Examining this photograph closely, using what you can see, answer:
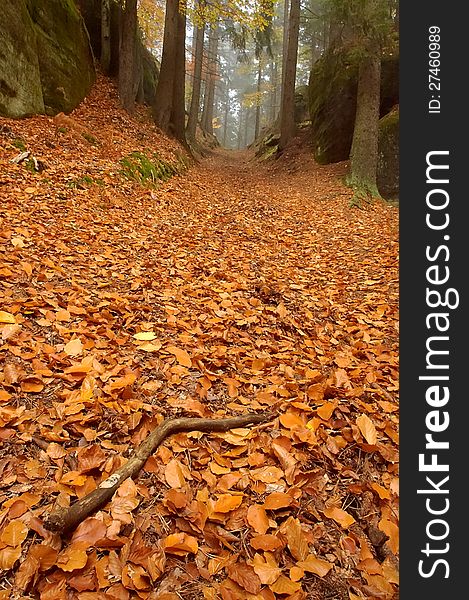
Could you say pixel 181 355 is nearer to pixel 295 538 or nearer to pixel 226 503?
pixel 226 503

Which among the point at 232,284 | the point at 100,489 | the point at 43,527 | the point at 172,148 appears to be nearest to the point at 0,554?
the point at 43,527

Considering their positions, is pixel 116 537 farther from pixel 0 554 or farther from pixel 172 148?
pixel 172 148

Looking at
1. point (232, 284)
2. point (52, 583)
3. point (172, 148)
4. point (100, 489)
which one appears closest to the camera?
point (52, 583)

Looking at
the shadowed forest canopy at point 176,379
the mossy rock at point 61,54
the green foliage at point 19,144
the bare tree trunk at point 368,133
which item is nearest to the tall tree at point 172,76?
the mossy rock at point 61,54

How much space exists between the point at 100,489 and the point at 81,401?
66cm

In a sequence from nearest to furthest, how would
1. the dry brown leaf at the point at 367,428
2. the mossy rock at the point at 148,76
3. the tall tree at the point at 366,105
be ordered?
the dry brown leaf at the point at 367,428 < the tall tree at the point at 366,105 < the mossy rock at the point at 148,76

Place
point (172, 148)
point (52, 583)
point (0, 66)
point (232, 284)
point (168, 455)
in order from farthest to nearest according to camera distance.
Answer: point (172, 148) → point (0, 66) → point (232, 284) → point (168, 455) → point (52, 583)

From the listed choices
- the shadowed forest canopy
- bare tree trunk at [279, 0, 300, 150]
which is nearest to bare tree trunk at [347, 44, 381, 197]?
the shadowed forest canopy

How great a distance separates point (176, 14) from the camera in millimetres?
11266

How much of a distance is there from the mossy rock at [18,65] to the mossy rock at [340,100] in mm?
8048

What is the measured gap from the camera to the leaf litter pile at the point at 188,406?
1.55 metres

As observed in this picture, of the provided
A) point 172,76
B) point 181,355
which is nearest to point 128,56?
point 172,76

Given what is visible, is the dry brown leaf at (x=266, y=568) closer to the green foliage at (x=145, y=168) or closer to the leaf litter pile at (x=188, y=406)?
the leaf litter pile at (x=188, y=406)

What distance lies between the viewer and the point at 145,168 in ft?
26.5
